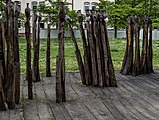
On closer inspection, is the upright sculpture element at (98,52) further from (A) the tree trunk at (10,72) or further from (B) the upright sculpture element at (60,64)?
(A) the tree trunk at (10,72)

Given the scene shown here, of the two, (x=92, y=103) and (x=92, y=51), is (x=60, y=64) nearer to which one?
(x=92, y=103)

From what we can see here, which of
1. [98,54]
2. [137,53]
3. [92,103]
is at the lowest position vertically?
[92,103]

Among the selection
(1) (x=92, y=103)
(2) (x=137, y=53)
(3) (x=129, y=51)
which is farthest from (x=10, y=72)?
(2) (x=137, y=53)

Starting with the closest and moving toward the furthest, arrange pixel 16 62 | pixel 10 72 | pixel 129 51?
pixel 10 72 → pixel 16 62 → pixel 129 51

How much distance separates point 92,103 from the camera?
172 inches

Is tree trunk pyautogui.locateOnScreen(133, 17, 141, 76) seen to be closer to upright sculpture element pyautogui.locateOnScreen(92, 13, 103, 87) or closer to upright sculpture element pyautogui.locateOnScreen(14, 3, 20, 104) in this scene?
upright sculpture element pyautogui.locateOnScreen(92, 13, 103, 87)

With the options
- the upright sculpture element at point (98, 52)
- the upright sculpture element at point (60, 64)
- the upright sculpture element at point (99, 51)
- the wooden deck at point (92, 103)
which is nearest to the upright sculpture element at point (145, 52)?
the wooden deck at point (92, 103)

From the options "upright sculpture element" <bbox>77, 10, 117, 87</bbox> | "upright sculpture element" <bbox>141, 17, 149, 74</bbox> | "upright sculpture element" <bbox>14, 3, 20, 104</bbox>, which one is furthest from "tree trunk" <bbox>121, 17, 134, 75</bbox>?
→ "upright sculpture element" <bbox>14, 3, 20, 104</bbox>

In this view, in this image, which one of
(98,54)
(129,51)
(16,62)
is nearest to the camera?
(16,62)

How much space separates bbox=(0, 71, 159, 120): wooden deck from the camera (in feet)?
12.3

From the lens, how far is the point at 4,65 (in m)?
4.14

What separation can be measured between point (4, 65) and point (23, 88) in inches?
50.7

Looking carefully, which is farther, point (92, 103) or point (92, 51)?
point (92, 51)

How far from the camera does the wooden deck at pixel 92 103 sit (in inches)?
147
